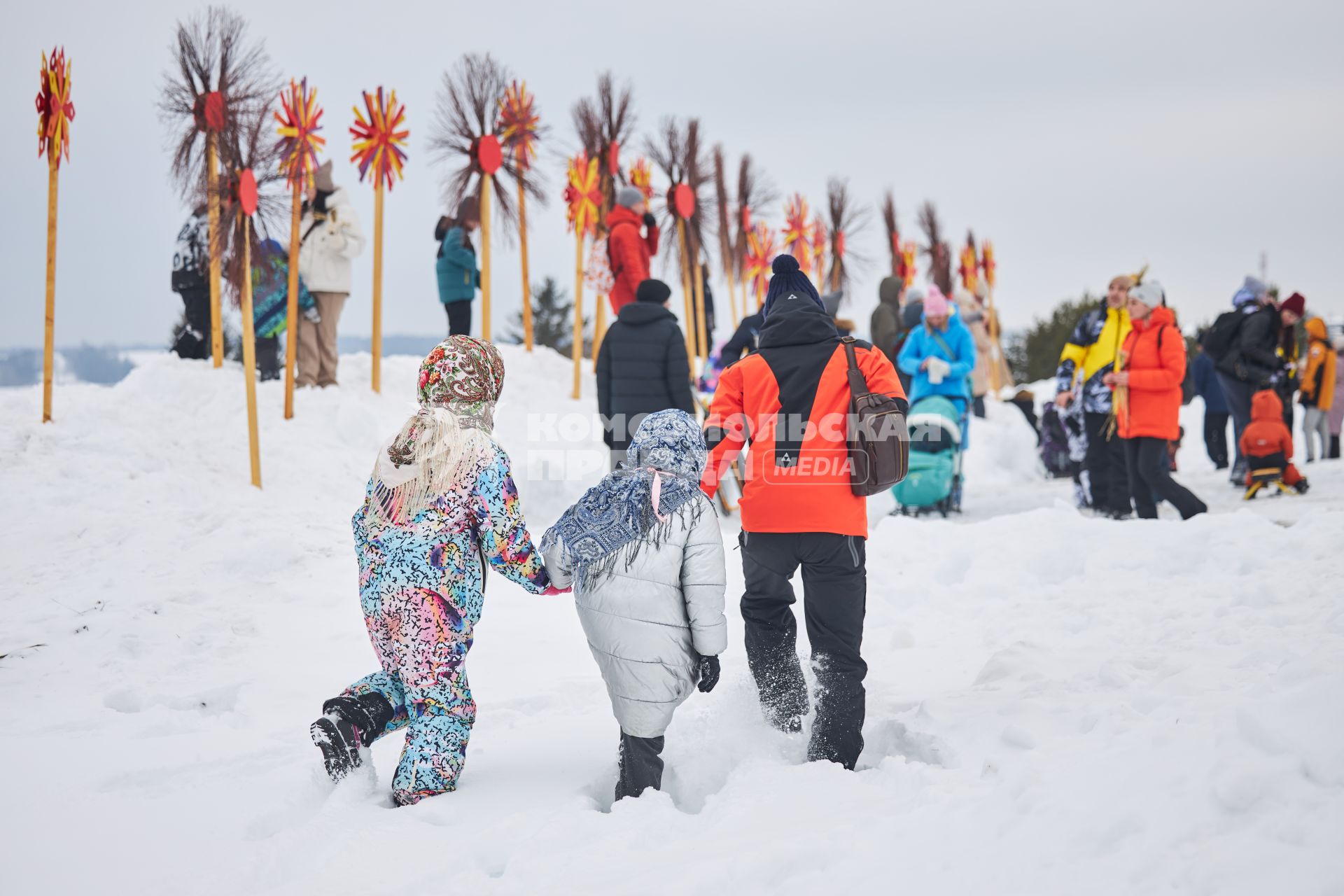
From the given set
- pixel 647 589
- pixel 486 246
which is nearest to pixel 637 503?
pixel 647 589

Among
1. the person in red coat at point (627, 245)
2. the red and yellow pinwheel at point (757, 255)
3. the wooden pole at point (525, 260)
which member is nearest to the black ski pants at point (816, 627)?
the person in red coat at point (627, 245)

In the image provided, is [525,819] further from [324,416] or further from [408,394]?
[408,394]

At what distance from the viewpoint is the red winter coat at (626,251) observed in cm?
954

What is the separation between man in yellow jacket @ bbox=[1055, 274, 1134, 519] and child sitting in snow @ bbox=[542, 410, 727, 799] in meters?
5.32

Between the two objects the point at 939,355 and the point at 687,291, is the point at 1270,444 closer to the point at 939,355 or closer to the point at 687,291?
the point at 939,355

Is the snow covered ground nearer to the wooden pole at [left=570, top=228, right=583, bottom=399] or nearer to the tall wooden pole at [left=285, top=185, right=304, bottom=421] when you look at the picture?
the tall wooden pole at [left=285, top=185, right=304, bottom=421]

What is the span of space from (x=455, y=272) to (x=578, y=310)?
1.31 m

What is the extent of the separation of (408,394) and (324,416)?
4.68 feet

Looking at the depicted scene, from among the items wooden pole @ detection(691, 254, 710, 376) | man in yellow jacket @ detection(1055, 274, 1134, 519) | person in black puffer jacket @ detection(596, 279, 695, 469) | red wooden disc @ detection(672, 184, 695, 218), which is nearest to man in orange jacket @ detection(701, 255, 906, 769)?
person in black puffer jacket @ detection(596, 279, 695, 469)

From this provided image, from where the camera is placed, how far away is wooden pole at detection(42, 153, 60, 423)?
702cm

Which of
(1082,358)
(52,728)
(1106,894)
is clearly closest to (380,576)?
(52,728)

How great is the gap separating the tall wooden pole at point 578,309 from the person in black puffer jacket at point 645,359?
10.2ft

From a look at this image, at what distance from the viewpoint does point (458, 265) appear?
33.1 ft

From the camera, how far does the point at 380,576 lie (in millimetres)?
3295
